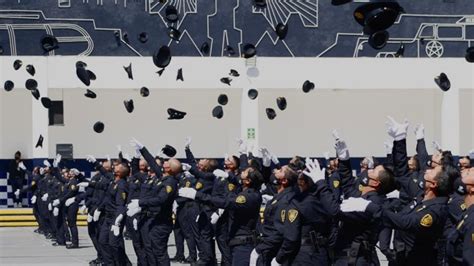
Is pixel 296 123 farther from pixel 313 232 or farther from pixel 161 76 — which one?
pixel 313 232

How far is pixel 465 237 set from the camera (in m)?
9.16

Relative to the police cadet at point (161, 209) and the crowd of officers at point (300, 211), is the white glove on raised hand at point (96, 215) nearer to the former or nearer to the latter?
the crowd of officers at point (300, 211)

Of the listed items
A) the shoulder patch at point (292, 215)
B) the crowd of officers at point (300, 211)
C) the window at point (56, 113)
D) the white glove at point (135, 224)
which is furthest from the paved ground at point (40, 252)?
the shoulder patch at point (292, 215)

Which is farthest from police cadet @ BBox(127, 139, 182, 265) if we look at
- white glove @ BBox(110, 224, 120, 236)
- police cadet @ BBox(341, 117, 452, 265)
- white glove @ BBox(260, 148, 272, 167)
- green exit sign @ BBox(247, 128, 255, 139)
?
green exit sign @ BBox(247, 128, 255, 139)

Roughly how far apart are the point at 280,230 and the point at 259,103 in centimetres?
1834

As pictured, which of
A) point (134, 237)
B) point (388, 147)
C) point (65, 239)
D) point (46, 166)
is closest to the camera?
point (388, 147)

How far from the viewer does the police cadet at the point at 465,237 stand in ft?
29.8

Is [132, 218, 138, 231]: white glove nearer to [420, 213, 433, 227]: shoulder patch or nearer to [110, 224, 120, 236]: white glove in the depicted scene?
[110, 224, 120, 236]: white glove

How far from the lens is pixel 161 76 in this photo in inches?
1127

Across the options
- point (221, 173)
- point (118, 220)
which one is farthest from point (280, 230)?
point (118, 220)

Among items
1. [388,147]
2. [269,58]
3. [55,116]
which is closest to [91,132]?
[55,116]

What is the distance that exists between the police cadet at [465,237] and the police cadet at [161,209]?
6.30 metres

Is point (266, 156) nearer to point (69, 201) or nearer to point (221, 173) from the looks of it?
point (221, 173)

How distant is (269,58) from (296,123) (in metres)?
2.14
